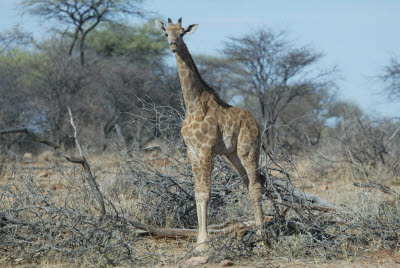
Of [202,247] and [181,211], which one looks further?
[181,211]

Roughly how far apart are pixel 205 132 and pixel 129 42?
70.1 ft

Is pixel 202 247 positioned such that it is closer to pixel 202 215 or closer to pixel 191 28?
pixel 202 215

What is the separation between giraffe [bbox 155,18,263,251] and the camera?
5164 millimetres

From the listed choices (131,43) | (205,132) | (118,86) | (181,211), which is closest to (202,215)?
(205,132)

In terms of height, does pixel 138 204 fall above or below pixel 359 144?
below

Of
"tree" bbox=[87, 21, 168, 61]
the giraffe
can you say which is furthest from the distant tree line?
the giraffe

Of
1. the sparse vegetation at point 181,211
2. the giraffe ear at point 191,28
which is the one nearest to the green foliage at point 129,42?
the sparse vegetation at point 181,211

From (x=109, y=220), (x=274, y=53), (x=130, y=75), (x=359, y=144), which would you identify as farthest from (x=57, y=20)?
(x=109, y=220)

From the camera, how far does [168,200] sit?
6.51 m

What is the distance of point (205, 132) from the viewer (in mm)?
5160

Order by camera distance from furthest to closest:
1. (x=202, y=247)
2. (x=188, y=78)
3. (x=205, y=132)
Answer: (x=188, y=78)
(x=205, y=132)
(x=202, y=247)

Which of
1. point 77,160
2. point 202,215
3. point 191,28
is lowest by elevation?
point 202,215

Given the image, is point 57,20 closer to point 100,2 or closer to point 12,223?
point 100,2

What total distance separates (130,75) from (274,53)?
511cm
